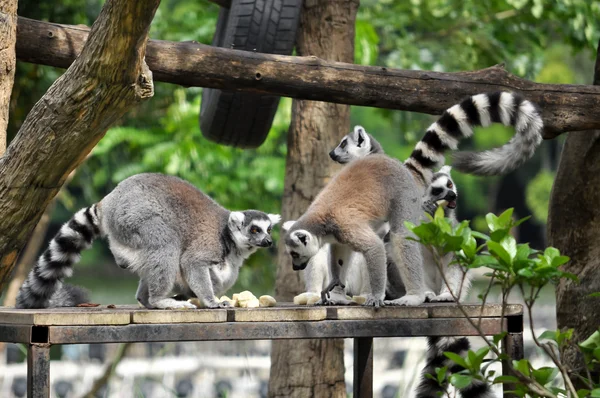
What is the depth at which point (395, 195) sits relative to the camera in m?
4.24

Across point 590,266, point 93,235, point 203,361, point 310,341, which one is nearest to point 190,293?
point 93,235

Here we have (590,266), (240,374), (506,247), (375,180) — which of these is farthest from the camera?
(240,374)

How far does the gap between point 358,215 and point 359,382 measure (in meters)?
0.82

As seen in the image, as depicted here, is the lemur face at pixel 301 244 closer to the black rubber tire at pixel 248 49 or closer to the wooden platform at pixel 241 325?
the wooden platform at pixel 241 325

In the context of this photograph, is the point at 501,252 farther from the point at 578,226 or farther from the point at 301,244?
the point at 578,226

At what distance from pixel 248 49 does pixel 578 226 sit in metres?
2.36

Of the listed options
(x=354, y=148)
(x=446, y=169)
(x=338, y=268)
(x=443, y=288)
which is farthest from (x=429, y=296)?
(x=354, y=148)

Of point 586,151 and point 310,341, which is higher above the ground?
point 586,151

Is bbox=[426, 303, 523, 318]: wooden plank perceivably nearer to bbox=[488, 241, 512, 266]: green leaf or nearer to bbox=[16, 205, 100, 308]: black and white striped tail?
bbox=[488, 241, 512, 266]: green leaf

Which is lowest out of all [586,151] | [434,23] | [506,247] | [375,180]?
[506,247]

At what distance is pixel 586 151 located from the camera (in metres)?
5.36

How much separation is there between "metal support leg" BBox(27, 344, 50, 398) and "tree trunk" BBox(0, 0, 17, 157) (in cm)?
113

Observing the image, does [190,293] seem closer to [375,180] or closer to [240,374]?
[375,180]

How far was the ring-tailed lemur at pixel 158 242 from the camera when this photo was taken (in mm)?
3889
